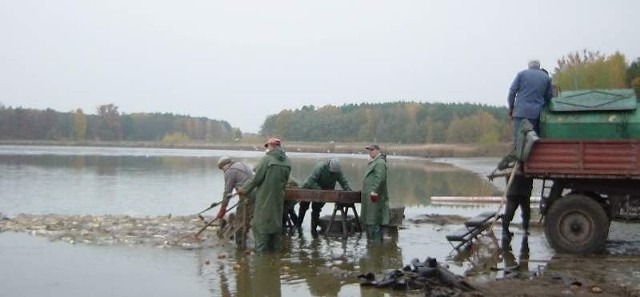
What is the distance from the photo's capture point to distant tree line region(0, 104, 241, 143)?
147 m

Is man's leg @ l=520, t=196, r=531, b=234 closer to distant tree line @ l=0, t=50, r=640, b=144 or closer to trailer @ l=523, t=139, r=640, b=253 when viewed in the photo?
trailer @ l=523, t=139, r=640, b=253

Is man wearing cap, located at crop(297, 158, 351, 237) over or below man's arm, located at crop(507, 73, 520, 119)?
below

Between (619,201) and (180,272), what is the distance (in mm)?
6810

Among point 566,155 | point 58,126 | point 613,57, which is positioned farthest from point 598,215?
point 58,126

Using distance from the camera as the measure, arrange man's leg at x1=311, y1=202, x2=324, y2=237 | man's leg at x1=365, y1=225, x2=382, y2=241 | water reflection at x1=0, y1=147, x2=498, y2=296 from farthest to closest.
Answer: man's leg at x1=311, y1=202, x2=324, y2=237 → man's leg at x1=365, y1=225, x2=382, y2=241 → water reflection at x1=0, y1=147, x2=498, y2=296

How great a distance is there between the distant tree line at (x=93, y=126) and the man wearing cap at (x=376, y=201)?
472ft

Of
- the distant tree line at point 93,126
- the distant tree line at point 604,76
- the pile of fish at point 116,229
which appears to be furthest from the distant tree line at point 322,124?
the pile of fish at point 116,229

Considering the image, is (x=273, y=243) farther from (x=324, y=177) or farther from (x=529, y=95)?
(x=529, y=95)

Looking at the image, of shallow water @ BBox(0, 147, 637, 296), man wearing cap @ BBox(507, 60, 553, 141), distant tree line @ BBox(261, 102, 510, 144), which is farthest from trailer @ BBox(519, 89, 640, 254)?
distant tree line @ BBox(261, 102, 510, 144)

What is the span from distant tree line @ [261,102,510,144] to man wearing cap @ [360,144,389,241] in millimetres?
113061

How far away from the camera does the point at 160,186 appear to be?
29.6 metres

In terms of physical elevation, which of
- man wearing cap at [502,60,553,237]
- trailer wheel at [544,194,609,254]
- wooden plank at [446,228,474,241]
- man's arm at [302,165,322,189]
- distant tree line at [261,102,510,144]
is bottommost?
wooden plank at [446,228,474,241]

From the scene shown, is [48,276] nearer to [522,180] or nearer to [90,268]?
[90,268]

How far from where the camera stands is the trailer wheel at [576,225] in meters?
10.7
